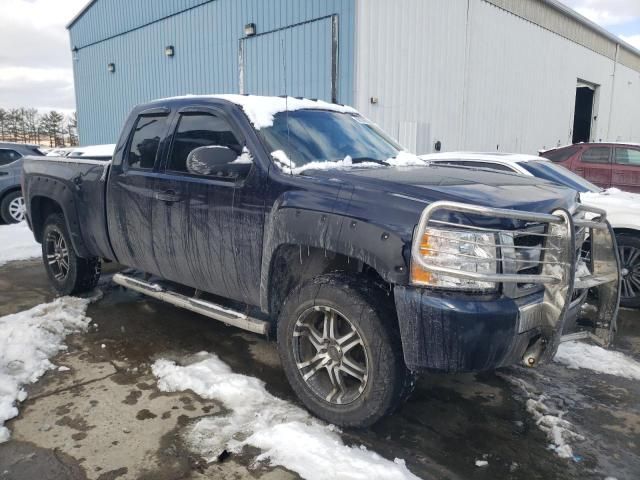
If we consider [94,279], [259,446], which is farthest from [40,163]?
[259,446]

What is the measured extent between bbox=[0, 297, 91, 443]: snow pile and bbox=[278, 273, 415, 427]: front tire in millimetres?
1693

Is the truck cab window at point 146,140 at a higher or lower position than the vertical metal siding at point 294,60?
lower

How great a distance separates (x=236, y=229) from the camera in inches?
133

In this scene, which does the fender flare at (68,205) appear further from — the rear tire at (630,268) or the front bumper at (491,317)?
the rear tire at (630,268)

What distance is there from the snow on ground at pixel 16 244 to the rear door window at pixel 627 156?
10.5 metres

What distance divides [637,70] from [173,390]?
3301cm

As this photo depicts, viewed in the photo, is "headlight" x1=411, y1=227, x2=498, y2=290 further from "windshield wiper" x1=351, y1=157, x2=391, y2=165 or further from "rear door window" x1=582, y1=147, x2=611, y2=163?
"rear door window" x1=582, y1=147, x2=611, y2=163

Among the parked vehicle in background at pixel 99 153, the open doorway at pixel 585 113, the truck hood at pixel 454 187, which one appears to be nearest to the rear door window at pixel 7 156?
the parked vehicle in background at pixel 99 153

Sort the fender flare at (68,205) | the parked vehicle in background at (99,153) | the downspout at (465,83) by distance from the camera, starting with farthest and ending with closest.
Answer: the downspout at (465,83) < the parked vehicle in background at (99,153) < the fender flare at (68,205)

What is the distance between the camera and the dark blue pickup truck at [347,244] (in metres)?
2.48

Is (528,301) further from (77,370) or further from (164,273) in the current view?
(77,370)

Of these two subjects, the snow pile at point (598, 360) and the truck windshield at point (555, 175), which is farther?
the truck windshield at point (555, 175)

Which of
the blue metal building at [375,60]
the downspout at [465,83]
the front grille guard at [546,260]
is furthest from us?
the downspout at [465,83]

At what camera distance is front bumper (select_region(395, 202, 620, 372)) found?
95.0 inches
